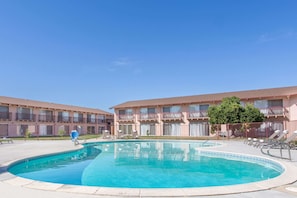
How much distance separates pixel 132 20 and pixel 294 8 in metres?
11.9

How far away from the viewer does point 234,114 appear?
25.8 meters

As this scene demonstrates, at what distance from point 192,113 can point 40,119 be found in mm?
21849

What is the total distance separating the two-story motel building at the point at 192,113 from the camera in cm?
2775

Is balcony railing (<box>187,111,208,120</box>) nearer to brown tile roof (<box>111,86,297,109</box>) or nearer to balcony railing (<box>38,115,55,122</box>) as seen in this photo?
brown tile roof (<box>111,86,297,109</box>)

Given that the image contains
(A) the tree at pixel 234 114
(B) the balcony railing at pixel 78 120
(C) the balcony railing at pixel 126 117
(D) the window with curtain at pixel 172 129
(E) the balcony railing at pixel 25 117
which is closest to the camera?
(A) the tree at pixel 234 114

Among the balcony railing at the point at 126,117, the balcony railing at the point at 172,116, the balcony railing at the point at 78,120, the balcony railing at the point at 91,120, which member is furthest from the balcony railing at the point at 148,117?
the balcony railing at the point at 91,120

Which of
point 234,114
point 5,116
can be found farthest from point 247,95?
point 5,116

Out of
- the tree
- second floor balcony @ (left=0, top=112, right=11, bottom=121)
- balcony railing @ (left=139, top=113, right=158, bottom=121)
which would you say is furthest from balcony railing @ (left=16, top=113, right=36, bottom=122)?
the tree

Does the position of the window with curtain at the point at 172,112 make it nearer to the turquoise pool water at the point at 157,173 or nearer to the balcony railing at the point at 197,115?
the balcony railing at the point at 197,115

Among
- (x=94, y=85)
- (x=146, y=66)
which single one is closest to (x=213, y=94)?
(x=146, y=66)

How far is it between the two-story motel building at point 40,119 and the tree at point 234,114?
16.1 m

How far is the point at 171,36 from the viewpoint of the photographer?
2288cm

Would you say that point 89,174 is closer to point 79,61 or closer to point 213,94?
point 79,61

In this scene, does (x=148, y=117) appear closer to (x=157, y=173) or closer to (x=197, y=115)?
(x=197, y=115)
